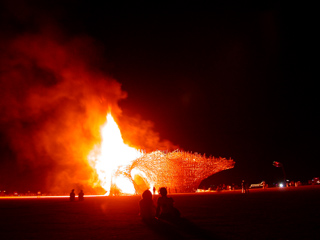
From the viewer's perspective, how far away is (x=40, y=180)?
53.8 meters

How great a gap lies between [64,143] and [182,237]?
154ft

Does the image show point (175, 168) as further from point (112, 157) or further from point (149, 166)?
point (112, 157)

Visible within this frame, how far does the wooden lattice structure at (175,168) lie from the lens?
3500 centimetres

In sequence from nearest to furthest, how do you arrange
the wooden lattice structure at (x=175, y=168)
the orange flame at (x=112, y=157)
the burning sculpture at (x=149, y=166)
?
the burning sculpture at (x=149, y=166) < the wooden lattice structure at (x=175, y=168) < the orange flame at (x=112, y=157)

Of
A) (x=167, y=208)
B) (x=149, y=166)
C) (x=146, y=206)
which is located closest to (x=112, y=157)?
(x=149, y=166)

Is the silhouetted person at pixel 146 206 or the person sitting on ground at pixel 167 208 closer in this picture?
the person sitting on ground at pixel 167 208

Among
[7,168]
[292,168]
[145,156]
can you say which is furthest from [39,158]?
[292,168]

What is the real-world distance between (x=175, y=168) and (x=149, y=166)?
3.11 m

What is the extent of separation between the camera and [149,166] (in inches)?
1414

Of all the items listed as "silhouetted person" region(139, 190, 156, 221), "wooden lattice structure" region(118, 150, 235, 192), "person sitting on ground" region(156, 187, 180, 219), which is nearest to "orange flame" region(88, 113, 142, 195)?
"wooden lattice structure" region(118, 150, 235, 192)

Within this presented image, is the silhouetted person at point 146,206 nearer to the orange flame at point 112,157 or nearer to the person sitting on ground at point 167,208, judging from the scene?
the person sitting on ground at point 167,208

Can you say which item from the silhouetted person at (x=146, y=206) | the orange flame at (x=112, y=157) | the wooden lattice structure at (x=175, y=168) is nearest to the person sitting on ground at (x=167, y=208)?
the silhouetted person at (x=146, y=206)

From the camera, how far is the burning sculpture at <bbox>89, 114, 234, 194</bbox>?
34.9 m

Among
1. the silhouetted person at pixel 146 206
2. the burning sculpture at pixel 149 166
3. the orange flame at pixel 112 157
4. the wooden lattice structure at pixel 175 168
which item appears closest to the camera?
the silhouetted person at pixel 146 206
